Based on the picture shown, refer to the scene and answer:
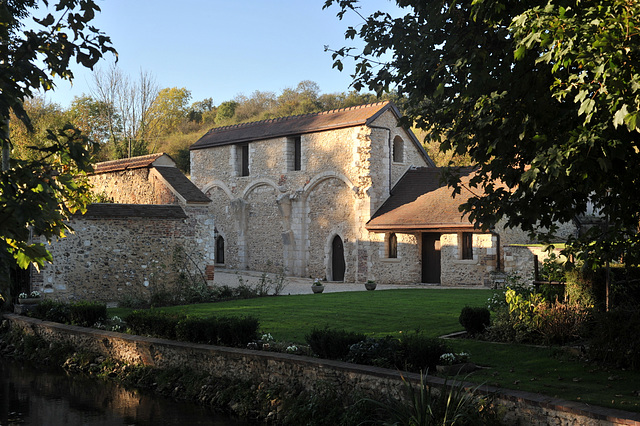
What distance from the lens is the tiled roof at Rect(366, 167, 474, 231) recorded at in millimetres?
21859

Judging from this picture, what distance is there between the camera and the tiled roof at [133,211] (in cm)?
1772

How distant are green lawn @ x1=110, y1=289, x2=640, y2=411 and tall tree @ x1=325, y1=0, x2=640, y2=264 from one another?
1571 mm

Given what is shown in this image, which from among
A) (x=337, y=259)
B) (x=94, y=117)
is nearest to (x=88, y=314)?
(x=337, y=259)

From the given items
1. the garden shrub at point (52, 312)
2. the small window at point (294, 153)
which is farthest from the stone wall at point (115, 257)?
the small window at point (294, 153)

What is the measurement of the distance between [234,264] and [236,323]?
1997 centimetres

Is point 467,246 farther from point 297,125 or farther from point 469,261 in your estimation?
point 297,125

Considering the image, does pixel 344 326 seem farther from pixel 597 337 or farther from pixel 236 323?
pixel 597 337

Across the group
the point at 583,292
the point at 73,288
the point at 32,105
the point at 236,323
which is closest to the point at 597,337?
the point at 583,292

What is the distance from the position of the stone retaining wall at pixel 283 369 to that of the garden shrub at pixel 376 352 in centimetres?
22

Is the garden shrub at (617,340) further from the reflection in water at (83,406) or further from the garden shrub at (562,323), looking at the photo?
the reflection in water at (83,406)

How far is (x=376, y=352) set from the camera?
27.1 feet

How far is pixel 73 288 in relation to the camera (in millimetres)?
17344

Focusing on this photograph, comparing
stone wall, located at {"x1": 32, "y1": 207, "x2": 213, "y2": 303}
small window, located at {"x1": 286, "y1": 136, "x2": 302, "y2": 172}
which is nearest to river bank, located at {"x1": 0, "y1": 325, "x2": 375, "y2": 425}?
stone wall, located at {"x1": 32, "y1": 207, "x2": 213, "y2": 303}

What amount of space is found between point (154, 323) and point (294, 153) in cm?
1698
